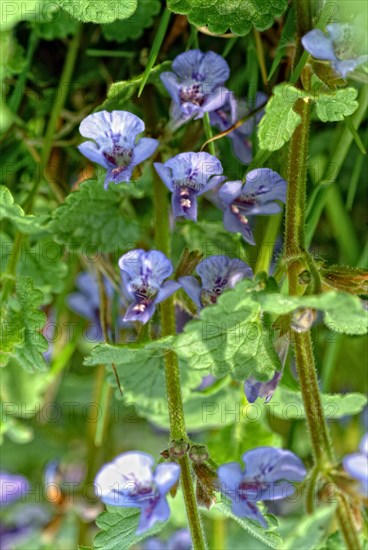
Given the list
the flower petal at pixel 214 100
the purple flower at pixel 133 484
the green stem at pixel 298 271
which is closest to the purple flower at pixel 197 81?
the flower petal at pixel 214 100

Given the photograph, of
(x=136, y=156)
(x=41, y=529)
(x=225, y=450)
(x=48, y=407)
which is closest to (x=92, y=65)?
(x=136, y=156)

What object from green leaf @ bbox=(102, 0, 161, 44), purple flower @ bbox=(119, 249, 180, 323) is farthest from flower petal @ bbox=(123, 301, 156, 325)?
green leaf @ bbox=(102, 0, 161, 44)

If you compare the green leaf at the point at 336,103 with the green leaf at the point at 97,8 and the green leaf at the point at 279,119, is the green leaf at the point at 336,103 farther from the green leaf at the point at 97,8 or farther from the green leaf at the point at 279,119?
the green leaf at the point at 97,8

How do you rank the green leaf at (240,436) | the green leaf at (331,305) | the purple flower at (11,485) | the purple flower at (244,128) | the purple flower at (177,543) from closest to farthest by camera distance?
the green leaf at (331,305)
the purple flower at (244,128)
the green leaf at (240,436)
the purple flower at (177,543)
the purple flower at (11,485)

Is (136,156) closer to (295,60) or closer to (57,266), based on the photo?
(295,60)

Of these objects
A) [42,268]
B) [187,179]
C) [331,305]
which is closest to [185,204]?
[187,179]

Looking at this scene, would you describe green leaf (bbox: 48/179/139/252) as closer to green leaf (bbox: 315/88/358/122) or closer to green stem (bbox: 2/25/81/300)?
green stem (bbox: 2/25/81/300)

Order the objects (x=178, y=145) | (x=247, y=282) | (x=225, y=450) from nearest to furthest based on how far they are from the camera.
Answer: (x=247, y=282) < (x=178, y=145) < (x=225, y=450)
